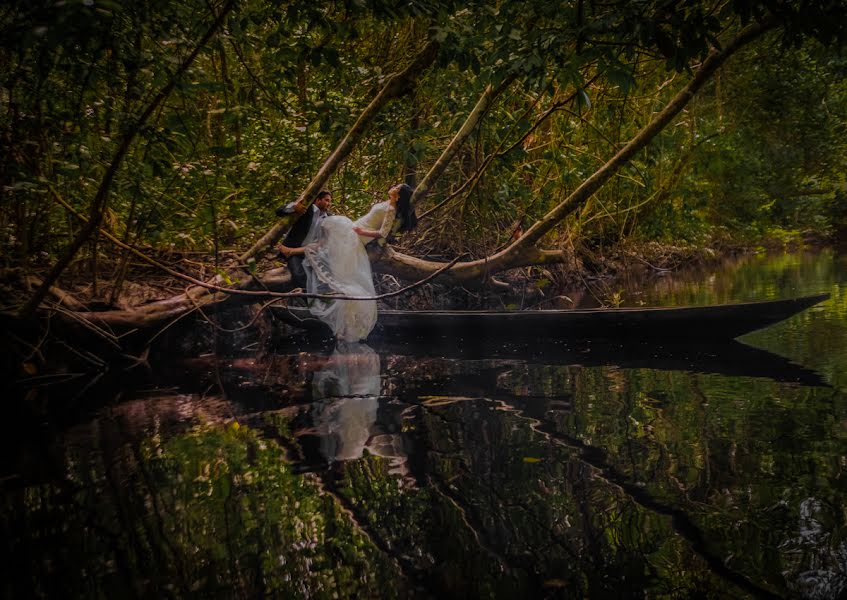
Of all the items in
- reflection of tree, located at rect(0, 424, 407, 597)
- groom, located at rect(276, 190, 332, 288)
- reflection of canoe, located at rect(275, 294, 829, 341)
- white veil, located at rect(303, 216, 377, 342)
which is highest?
groom, located at rect(276, 190, 332, 288)

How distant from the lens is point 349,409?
4.03m

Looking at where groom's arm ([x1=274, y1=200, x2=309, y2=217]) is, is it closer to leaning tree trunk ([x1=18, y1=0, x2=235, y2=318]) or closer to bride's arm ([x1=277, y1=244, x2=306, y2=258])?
bride's arm ([x1=277, y1=244, x2=306, y2=258])

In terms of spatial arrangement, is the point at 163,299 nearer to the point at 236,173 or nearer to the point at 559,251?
the point at 236,173

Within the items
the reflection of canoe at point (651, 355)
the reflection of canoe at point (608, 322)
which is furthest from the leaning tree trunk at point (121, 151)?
the reflection of canoe at point (608, 322)

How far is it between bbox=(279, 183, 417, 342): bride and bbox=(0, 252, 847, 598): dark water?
240cm

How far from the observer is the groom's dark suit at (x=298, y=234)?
638 centimetres

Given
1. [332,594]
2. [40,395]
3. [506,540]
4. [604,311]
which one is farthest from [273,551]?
[604,311]

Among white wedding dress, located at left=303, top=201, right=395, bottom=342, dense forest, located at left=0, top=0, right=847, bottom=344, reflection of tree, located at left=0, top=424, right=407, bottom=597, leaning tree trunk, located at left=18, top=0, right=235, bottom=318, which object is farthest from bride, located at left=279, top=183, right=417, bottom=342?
reflection of tree, located at left=0, top=424, right=407, bottom=597

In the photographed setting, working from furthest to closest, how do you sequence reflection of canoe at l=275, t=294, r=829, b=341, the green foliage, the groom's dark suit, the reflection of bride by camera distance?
the groom's dark suit
reflection of canoe at l=275, t=294, r=829, b=341
the green foliage
the reflection of bride

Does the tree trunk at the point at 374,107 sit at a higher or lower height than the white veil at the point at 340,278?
higher

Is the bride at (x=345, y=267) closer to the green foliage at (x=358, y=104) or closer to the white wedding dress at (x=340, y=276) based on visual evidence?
the white wedding dress at (x=340, y=276)

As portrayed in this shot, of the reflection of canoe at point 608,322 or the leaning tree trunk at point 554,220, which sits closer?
the reflection of canoe at point 608,322

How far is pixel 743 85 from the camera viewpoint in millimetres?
→ 12219

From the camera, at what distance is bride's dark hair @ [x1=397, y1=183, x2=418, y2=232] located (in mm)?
7137
